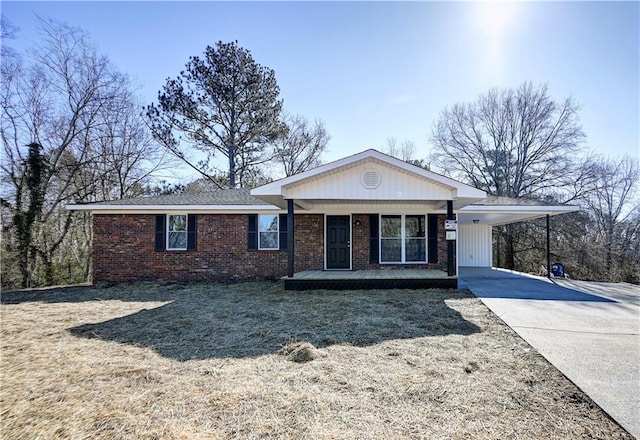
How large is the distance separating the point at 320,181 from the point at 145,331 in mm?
4994

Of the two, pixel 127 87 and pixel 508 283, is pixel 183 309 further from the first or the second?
pixel 127 87

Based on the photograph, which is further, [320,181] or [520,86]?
[520,86]

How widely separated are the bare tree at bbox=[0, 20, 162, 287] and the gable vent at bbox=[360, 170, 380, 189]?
11.9m

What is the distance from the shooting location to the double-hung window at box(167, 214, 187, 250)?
36.1ft

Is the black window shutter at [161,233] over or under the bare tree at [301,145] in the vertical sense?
under

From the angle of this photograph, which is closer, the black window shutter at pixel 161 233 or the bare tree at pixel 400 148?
the black window shutter at pixel 161 233

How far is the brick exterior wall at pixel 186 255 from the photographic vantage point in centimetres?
1088

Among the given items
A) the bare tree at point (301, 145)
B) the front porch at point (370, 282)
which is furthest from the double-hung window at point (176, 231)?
the bare tree at point (301, 145)

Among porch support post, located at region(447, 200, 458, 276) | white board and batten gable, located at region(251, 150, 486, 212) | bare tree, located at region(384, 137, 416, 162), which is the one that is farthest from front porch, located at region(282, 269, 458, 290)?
bare tree, located at region(384, 137, 416, 162)

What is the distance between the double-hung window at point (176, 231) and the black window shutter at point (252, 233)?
6.89 ft

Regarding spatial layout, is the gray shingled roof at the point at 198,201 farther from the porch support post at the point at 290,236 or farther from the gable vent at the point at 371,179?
the gable vent at the point at 371,179

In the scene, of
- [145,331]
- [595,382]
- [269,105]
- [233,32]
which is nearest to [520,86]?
[269,105]

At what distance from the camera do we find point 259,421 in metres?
2.61

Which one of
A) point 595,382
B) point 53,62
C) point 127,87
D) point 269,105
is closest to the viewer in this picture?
point 595,382
